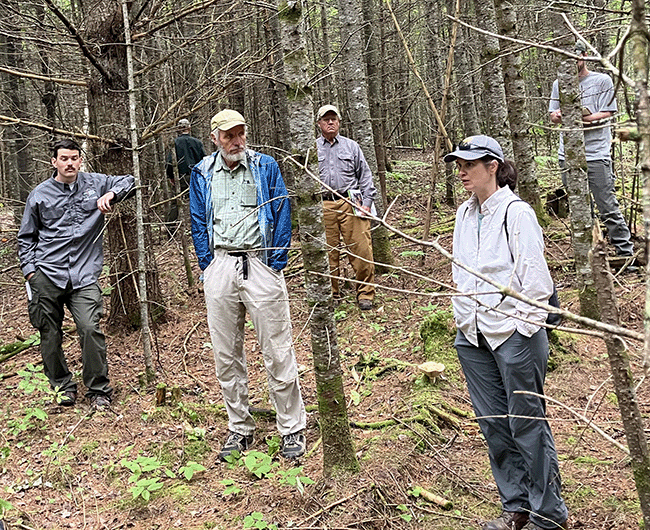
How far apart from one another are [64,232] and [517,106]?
17.6ft

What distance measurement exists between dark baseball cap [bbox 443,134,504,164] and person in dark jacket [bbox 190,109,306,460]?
5.64 feet

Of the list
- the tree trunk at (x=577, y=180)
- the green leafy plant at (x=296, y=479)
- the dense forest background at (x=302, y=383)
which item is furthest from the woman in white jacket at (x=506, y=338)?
the tree trunk at (x=577, y=180)

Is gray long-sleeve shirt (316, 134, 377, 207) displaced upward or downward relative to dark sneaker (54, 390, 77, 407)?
upward

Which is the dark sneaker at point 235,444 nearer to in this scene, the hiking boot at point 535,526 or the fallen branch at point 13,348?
the hiking boot at point 535,526

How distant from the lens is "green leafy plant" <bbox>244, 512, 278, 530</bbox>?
3525 millimetres

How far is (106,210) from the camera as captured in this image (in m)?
5.30

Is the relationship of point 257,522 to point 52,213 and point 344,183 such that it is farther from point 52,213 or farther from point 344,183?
point 344,183

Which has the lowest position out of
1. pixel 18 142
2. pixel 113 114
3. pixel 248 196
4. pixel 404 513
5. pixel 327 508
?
pixel 404 513

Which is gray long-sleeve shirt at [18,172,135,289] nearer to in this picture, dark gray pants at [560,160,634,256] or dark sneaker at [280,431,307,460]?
dark sneaker at [280,431,307,460]

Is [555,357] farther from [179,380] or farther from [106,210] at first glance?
[106,210]

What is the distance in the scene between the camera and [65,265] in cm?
541

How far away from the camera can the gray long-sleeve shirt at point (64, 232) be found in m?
5.40

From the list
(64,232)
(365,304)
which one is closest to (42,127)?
(64,232)

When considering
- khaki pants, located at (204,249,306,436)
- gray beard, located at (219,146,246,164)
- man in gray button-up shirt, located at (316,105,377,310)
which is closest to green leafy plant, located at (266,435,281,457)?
khaki pants, located at (204,249,306,436)
